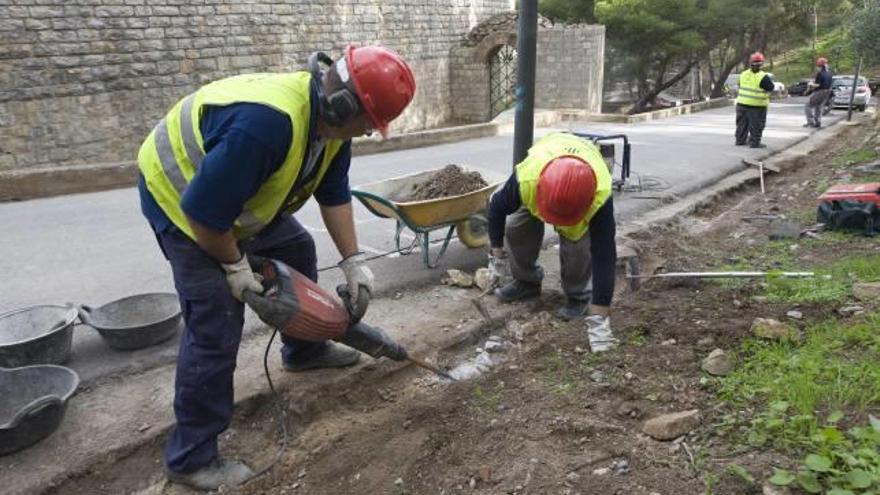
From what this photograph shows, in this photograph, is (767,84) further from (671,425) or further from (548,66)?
(671,425)

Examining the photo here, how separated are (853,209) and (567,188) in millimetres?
3767

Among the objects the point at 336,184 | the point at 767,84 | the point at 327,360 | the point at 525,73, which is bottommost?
the point at 327,360

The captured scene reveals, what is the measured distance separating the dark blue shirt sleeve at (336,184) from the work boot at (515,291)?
1.67m

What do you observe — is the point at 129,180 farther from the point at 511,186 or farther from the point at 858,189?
the point at 858,189

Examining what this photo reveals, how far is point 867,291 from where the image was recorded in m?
3.73

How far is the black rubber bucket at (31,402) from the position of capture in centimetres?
267

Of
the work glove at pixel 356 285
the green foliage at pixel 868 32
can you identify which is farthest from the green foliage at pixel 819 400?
the green foliage at pixel 868 32

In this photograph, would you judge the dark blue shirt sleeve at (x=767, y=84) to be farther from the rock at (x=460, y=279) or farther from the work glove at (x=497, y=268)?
the work glove at (x=497, y=268)

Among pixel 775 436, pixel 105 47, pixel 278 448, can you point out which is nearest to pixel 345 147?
pixel 278 448

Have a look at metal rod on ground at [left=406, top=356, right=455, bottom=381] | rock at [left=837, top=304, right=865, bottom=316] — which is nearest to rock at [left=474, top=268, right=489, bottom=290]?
metal rod on ground at [left=406, top=356, right=455, bottom=381]

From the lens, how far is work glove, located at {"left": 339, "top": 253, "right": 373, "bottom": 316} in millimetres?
3012

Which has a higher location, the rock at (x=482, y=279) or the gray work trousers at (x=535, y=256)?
the gray work trousers at (x=535, y=256)

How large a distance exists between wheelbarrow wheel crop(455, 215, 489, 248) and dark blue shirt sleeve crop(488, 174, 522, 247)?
0.94 metres

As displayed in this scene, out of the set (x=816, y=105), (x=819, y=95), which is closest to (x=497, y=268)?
(x=816, y=105)
